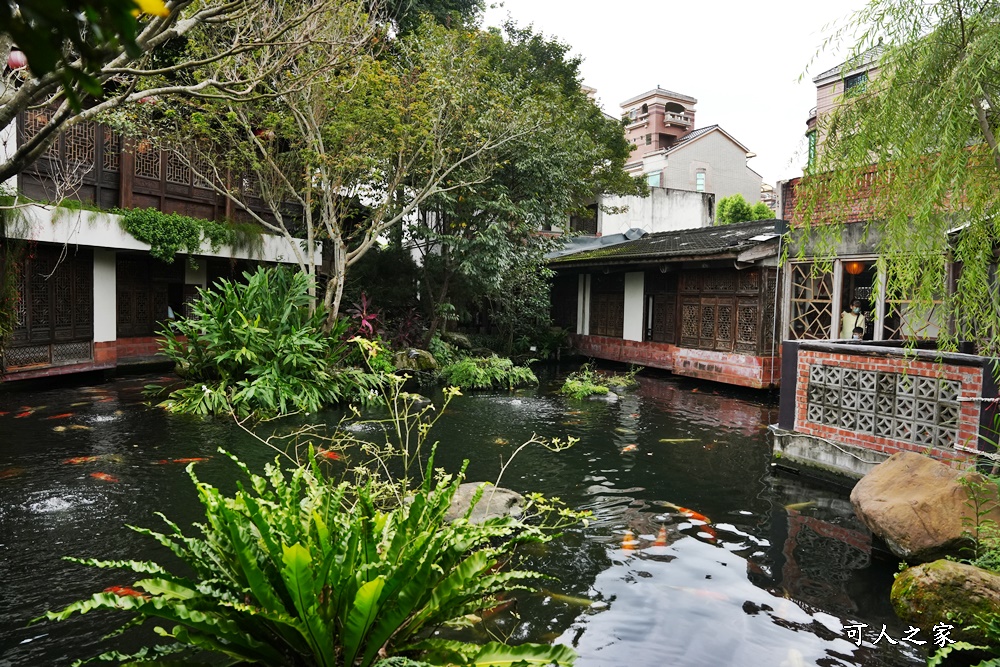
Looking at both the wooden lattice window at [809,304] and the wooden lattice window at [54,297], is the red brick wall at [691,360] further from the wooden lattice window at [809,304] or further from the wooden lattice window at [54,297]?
the wooden lattice window at [54,297]

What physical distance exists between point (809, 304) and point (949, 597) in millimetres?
9984

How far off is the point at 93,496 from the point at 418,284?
423 inches

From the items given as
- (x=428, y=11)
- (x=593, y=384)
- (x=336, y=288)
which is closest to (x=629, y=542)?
(x=593, y=384)

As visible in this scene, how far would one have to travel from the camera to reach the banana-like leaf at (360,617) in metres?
2.76

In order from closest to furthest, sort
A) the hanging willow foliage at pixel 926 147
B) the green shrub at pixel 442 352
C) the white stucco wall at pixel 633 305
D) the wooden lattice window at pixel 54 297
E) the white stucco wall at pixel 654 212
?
the hanging willow foliage at pixel 926 147, the wooden lattice window at pixel 54 297, the green shrub at pixel 442 352, the white stucco wall at pixel 633 305, the white stucco wall at pixel 654 212

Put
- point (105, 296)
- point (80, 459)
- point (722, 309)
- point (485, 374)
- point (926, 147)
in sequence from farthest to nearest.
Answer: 1. point (722, 309)
2. point (485, 374)
3. point (105, 296)
4. point (80, 459)
5. point (926, 147)

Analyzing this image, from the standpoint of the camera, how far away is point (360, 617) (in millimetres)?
2812

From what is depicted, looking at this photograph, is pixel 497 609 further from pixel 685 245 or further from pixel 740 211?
pixel 740 211

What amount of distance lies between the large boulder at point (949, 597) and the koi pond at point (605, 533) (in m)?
0.17

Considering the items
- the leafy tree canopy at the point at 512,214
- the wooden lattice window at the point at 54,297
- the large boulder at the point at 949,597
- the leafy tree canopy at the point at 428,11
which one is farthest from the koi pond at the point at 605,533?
the leafy tree canopy at the point at 428,11

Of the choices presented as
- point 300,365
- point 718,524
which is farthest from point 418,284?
point 718,524

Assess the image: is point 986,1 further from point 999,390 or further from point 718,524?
point 718,524

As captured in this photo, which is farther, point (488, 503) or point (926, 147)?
point (488, 503)

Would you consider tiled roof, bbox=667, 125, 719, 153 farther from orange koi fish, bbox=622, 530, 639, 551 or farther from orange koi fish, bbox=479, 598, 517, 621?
orange koi fish, bbox=479, 598, 517, 621
